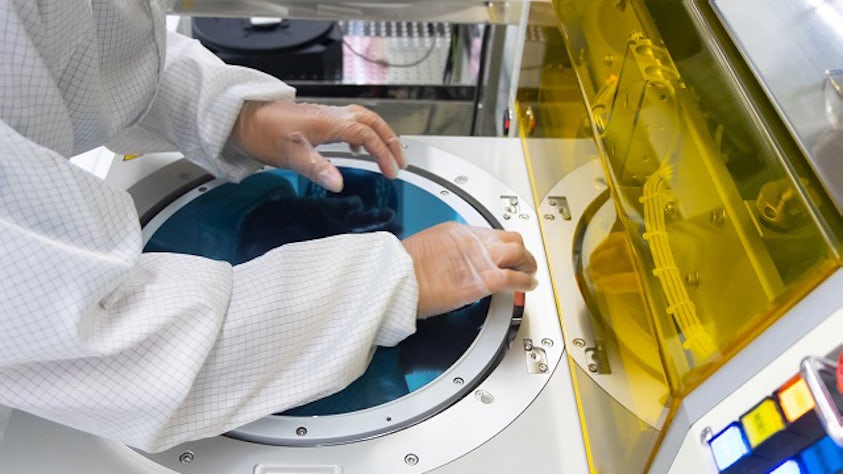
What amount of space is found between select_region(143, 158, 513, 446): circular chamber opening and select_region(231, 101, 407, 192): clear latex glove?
0.07 meters

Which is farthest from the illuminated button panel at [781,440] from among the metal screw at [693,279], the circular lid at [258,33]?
the circular lid at [258,33]

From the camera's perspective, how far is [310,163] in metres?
1.15

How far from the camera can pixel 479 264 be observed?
1007 mm

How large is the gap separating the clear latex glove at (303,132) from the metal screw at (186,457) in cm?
47

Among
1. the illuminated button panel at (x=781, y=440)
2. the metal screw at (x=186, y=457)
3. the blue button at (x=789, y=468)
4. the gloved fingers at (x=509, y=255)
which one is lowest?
the blue button at (x=789, y=468)

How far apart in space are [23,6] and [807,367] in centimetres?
75

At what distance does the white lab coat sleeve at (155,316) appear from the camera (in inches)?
26.7

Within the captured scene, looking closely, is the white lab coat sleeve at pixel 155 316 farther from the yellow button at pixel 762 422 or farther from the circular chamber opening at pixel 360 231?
the yellow button at pixel 762 422

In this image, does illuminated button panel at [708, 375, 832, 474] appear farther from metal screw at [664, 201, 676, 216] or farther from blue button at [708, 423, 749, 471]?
metal screw at [664, 201, 676, 216]

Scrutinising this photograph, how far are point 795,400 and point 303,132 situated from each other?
86 cm

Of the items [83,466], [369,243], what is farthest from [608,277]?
[83,466]

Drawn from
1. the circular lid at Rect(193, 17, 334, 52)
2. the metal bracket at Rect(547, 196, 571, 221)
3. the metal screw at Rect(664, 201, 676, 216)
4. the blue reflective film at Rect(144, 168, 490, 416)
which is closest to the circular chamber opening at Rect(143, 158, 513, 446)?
the blue reflective film at Rect(144, 168, 490, 416)

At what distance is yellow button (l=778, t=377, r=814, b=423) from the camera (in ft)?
1.65

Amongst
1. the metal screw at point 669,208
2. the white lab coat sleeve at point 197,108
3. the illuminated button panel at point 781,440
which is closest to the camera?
the illuminated button panel at point 781,440
